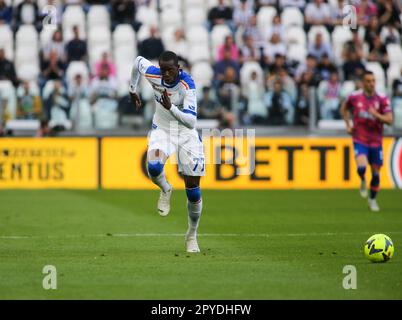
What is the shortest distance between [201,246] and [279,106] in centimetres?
1205

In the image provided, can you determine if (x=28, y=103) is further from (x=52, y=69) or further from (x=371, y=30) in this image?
(x=371, y=30)

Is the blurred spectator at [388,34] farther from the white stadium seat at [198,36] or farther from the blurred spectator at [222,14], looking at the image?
the white stadium seat at [198,36]

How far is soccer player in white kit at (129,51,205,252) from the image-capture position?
1238cm

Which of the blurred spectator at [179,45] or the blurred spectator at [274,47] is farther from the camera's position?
the blurred spectator at [274,47]

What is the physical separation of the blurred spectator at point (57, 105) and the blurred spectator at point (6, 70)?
5.37 ft

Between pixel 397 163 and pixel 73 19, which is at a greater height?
pixel 73 19

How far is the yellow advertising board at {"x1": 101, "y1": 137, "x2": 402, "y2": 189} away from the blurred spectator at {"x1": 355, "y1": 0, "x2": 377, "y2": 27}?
207 inches

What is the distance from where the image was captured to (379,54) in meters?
28.3

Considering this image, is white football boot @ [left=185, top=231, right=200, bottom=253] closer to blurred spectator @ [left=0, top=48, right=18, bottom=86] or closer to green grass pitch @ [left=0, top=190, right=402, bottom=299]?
green grass pitch @ [left=0, top=190, right=402, bottom=299]

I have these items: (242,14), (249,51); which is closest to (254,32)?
(249,51)

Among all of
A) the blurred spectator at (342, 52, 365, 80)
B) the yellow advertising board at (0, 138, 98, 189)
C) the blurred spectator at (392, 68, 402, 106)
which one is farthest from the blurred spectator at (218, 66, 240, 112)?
the blurred spectator at (392, 68, 402, 106)

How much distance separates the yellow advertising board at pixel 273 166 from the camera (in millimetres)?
25109

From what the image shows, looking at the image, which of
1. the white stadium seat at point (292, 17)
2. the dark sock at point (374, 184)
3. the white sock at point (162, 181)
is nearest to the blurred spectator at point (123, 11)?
the white stadium seat at point (292, 17)
